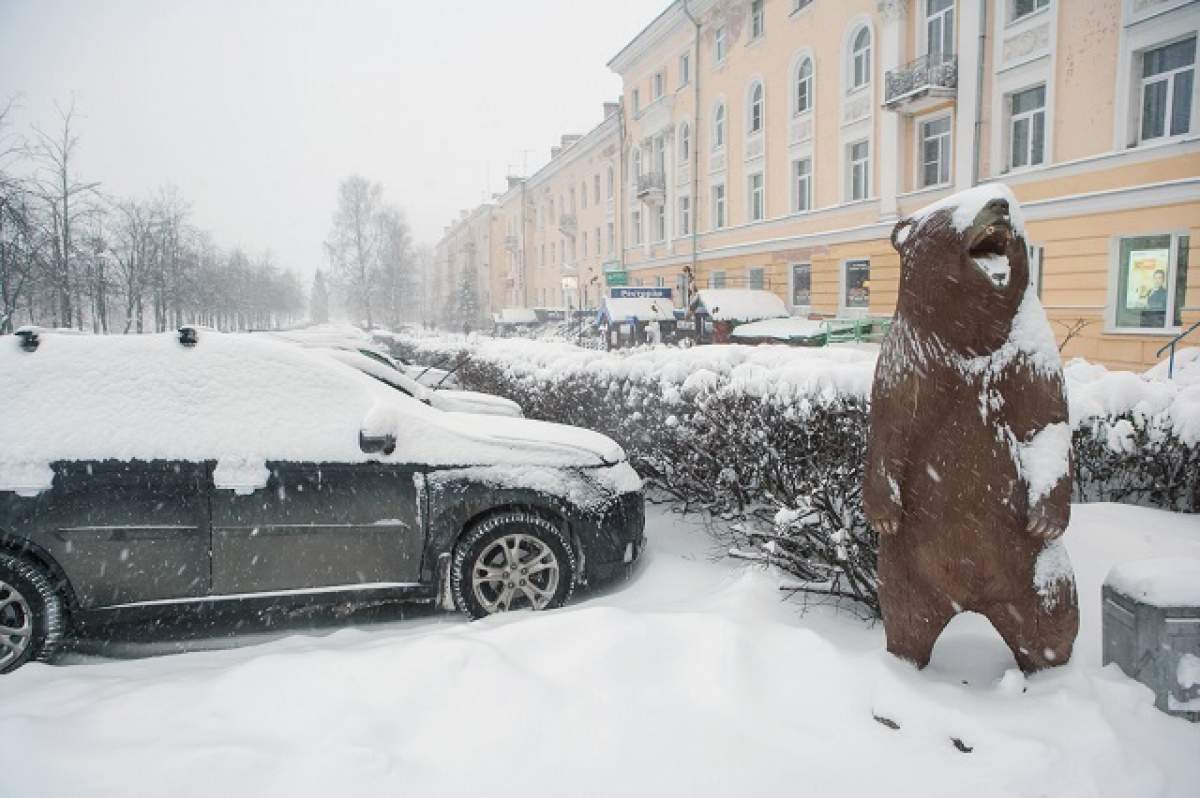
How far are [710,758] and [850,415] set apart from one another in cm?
211

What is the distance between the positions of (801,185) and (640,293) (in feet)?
22.0

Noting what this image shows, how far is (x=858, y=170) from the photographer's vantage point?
20734 mm

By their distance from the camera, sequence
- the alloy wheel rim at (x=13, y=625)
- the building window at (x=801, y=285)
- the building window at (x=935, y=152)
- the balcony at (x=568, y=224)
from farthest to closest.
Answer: the balcony at (x=568, y=224), the building window at (x=801, y=285), the building window at (x=935, y=152), the alloy wheel rim at (x=13, y=625)

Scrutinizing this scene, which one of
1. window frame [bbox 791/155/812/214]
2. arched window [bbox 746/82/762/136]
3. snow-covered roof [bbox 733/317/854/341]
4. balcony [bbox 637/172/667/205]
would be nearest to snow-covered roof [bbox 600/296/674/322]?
snow-covered roof [bbox 733/317/854/341]

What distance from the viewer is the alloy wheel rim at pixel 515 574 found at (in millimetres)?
3693

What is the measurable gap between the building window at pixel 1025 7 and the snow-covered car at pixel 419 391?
16.3 m

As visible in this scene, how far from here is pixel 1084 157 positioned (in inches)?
561

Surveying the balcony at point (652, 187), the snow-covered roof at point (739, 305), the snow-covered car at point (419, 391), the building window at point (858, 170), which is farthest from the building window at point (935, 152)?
the snow-covered car at point (419, 391)

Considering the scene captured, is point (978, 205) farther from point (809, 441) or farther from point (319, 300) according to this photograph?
point (319, 300)

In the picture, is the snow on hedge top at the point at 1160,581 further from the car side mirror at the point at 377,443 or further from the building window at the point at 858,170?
the building window at the point at 858,170

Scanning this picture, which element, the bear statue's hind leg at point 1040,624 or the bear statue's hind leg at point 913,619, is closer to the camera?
the bear statue's hind leg at point 1040,624

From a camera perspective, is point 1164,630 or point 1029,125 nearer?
point 1164,630

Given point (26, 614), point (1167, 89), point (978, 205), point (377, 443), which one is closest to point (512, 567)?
point (377, 443)

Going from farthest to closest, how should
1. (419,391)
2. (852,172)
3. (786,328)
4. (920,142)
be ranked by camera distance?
(852,172)
(786,328)
(920,142)
(419,391)
